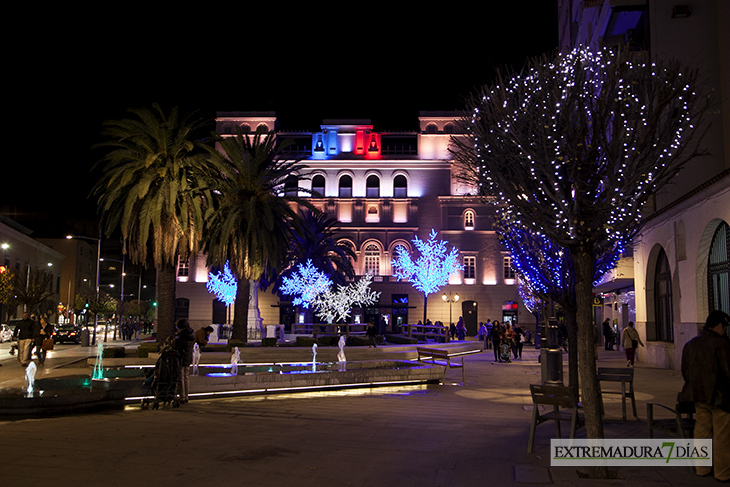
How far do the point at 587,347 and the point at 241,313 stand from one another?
62.6ft

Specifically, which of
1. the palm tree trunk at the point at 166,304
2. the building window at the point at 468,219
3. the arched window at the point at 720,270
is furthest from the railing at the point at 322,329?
the building window at the point at 468,219

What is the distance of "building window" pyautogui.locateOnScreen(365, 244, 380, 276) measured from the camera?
5384 cm

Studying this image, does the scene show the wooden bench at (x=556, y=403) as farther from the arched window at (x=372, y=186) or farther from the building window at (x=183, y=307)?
the building window at (x=183, y=307)

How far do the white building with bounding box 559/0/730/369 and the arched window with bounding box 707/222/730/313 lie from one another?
3cm

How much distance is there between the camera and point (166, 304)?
874 inches

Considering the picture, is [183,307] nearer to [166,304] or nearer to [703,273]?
[166,304]

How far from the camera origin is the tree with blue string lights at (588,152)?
7500 mm

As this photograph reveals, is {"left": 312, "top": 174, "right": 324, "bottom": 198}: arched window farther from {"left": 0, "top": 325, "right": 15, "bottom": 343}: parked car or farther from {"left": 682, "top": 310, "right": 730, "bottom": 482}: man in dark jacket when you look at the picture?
{"left": 682, "top": 310, "right": 730, "bottom": 482}: man in dark jacket

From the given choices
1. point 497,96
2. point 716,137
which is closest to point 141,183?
point 497,96

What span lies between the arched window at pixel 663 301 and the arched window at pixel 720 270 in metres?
3.60

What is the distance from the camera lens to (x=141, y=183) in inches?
823

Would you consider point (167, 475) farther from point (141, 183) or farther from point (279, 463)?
point (141, 183)

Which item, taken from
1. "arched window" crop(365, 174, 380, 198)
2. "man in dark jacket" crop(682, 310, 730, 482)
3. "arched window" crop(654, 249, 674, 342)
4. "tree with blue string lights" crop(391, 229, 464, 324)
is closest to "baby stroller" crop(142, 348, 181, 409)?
"man in dark jacket" crop(682, 310, 730, 482)

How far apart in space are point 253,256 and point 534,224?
51.7ft
